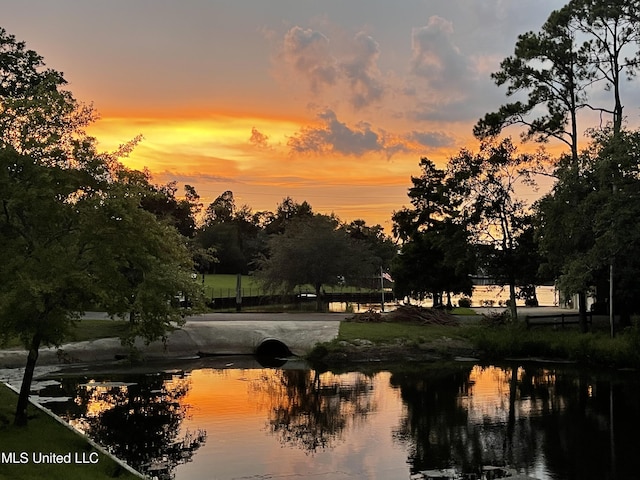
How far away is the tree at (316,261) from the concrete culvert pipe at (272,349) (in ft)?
58.3

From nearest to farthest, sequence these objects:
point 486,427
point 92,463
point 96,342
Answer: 1. point 92,463
2. point 486,427
3. point 96,342

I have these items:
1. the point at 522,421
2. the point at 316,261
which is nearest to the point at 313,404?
the point at 522,421

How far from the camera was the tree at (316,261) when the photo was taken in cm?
A: 5591

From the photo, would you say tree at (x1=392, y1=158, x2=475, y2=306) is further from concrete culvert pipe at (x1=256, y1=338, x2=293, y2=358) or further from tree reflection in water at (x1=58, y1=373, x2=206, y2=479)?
tree reflection in water at (x1=58, y1=373, x2=206, y2=479)

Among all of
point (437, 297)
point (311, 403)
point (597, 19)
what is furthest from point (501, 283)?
point (311, 403)

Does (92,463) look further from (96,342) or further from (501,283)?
(501,283)

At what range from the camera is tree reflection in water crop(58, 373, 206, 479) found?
53.3ft

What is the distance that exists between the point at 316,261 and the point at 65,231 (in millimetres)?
40711

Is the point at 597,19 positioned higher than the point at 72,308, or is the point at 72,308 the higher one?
the point at 597,19

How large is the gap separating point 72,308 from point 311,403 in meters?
10.7

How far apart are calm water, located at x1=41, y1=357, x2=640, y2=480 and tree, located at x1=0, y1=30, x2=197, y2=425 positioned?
3.83 metres

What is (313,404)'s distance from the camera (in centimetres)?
2336

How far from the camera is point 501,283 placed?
41281mm

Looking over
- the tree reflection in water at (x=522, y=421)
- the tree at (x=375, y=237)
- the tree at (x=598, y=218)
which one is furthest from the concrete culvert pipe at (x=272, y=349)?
the tree at (x=375, y=237)
